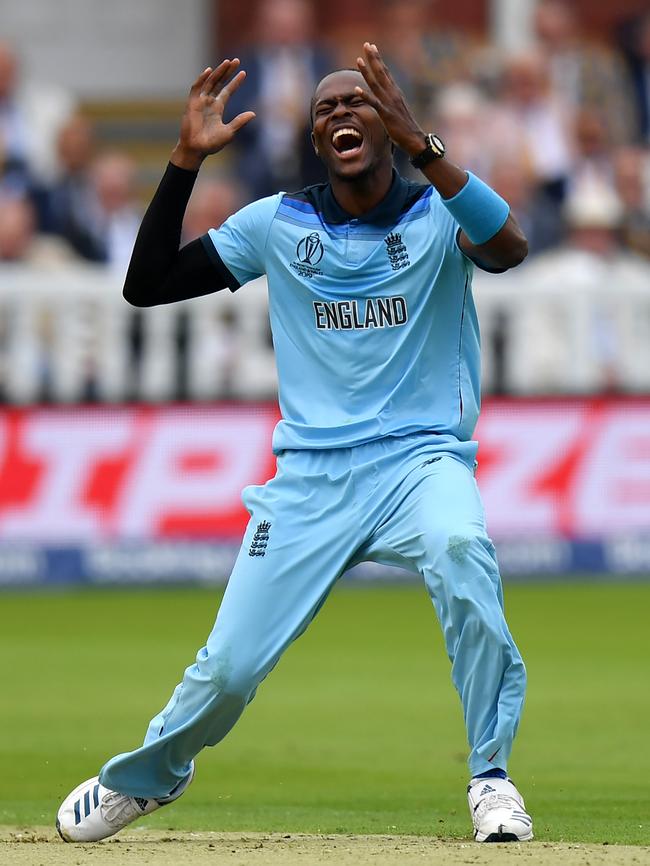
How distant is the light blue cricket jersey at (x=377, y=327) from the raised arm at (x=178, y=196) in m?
0.38

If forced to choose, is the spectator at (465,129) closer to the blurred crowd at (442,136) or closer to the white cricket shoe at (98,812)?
the blurred crowd at (442,136)

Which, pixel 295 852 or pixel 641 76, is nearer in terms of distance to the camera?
pixel 295 852

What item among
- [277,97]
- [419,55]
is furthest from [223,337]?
[419,55]

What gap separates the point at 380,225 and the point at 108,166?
960 centimetres

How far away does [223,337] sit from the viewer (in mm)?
15578

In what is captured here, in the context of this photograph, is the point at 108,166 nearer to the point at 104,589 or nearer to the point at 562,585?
the point at 104,589

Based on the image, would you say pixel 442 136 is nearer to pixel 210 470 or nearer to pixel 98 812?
pixel 210 470

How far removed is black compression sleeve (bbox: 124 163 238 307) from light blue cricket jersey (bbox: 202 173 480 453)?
1.08ft

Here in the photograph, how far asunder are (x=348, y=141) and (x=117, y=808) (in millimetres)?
2405

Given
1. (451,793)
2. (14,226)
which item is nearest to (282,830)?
(451,793)

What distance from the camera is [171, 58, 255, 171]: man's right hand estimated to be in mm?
6887

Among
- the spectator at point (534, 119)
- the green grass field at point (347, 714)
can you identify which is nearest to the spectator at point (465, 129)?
the spectator at point (534, 119)

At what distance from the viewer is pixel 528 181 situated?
653 inches

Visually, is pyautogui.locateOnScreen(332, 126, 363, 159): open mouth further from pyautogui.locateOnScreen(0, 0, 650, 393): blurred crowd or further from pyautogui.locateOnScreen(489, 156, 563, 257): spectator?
pyautogui.locateOnScreen(489, 156, 563, 257): spectator
